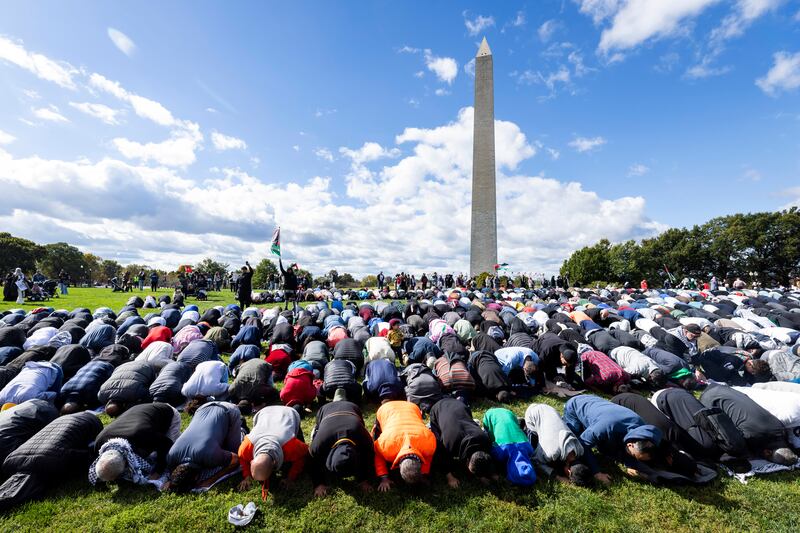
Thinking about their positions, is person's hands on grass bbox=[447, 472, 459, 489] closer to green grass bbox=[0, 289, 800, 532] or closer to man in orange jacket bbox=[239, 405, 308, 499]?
green grass bbox=[0, 289, 800, 532]

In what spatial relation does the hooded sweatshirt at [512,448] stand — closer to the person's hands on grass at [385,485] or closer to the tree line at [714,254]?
the person's hands on grass at [385,485]

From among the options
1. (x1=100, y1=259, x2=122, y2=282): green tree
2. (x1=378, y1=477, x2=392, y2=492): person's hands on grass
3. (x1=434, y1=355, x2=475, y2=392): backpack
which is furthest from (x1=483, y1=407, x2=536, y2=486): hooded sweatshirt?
(x1=100, y1=259, x2=122, y2=282): green tree

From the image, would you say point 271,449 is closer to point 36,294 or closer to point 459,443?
point 459,443

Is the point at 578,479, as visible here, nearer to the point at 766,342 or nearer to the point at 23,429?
the point at 23,429

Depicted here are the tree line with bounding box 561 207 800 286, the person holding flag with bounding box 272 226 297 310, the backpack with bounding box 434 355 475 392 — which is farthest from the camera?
the tree line with bounding box 561 207 800 286

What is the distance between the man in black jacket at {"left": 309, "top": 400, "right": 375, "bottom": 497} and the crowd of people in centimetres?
2

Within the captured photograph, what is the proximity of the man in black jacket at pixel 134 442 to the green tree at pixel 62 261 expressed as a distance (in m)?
82.1

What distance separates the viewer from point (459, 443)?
425 cm

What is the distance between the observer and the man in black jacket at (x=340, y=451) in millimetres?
3903

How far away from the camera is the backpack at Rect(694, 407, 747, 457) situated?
4445 millimetres

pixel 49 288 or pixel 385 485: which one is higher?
pixel 49 288

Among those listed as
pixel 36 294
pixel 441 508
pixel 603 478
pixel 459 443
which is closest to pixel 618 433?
pixel 603 478

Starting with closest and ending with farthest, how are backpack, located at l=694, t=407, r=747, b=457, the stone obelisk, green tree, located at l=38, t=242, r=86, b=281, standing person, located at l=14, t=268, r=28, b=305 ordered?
backpack, located at l=694, t=407, r=747, b=457 < standing person, located at l=14, t=268, r=28, b=305 < the stone obelisk < green tree, located at l=38, t=242, r=86, b=281

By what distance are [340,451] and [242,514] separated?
1.12 meters
